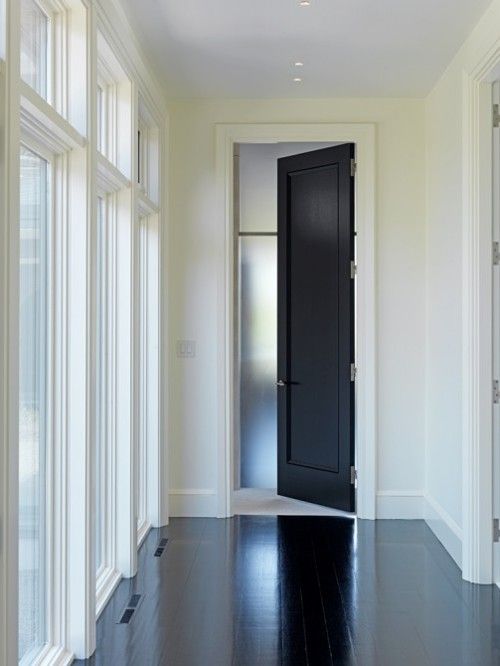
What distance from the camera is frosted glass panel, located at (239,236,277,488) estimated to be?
6.77 m

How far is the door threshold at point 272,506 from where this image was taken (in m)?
5.69

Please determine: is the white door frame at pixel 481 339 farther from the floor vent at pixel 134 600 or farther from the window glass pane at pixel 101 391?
the window glass pane at pixel 101 391

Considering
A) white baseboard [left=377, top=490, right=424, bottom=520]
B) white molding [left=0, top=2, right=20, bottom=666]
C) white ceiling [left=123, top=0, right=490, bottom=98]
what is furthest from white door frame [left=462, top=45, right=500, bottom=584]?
white molding [left=0, top=2, right=20, bottom=666]

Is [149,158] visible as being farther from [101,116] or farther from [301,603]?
[301,603]

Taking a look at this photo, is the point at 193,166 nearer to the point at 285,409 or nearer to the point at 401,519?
the point at 285,409

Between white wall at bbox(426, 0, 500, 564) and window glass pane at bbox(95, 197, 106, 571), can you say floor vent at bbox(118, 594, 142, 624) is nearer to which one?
window glass pane at bbox(95, 197, 106, 571)

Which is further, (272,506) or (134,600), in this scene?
(272,506)

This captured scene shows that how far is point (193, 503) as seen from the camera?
557cm

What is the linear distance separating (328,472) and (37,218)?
3434 millimetres

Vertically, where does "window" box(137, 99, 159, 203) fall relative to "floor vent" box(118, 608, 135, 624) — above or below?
above

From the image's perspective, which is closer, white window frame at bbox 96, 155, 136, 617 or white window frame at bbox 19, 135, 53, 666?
white window frame at bbox 19, 135, 53, 666

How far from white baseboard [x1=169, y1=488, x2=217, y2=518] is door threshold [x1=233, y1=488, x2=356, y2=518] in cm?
23

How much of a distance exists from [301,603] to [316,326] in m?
2.43

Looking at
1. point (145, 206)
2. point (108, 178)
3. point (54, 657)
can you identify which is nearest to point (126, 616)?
point (54, 657)
